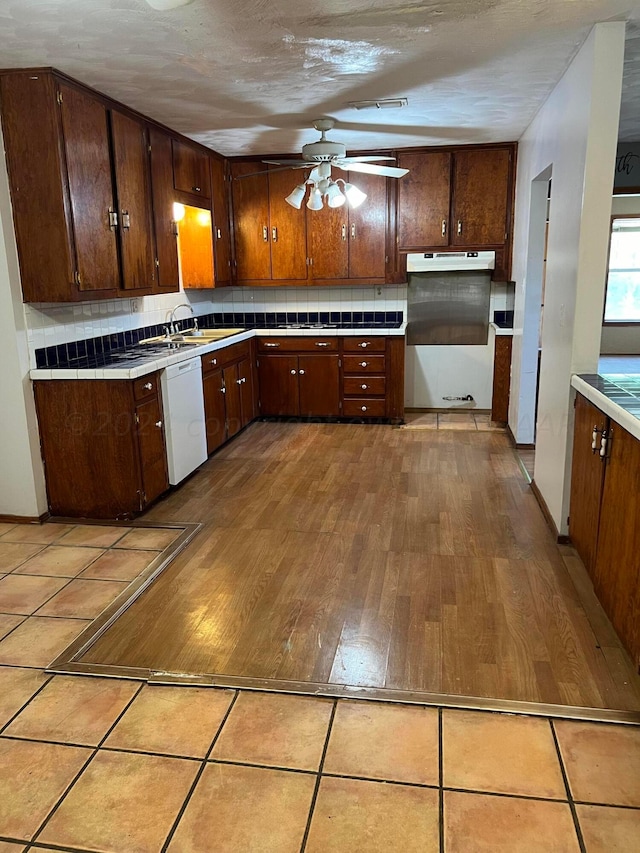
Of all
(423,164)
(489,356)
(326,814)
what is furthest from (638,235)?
(326,814)

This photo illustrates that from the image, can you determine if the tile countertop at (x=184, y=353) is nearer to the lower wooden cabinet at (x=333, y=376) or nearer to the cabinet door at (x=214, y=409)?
the lower wooden cabinet at (x=333, y=376)

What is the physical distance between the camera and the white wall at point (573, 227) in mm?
2877

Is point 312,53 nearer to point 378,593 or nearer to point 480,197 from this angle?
point 378,593

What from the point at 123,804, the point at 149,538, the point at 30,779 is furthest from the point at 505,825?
the point at 149,538

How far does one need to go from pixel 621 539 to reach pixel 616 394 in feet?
2.07

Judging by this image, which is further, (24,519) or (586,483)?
(24,519)

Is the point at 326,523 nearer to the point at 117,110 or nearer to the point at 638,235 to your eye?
the point at 117,110

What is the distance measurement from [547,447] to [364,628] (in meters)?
1.76

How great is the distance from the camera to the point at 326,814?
5.71ft

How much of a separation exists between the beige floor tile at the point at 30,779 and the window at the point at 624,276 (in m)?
7.96

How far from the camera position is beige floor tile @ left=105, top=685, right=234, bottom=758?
6.60ft

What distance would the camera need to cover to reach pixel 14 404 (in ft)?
11.9

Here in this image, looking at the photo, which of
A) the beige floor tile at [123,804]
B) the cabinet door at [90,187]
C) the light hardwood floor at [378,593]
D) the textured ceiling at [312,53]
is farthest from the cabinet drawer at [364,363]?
the beige floor tile at [123,804]

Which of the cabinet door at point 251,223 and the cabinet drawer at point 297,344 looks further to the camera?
the cabinet door at point 251,223
